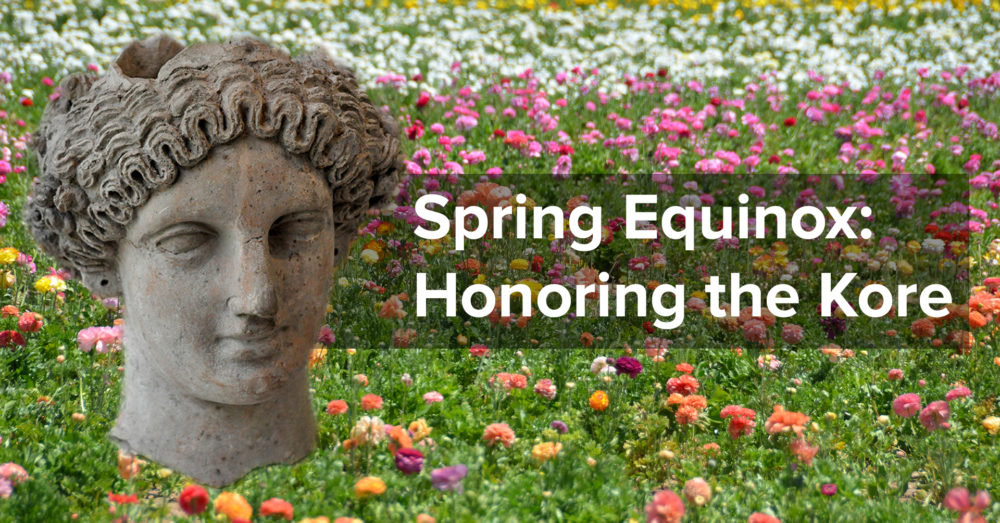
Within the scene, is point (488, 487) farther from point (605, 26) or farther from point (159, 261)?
point (605, 26)

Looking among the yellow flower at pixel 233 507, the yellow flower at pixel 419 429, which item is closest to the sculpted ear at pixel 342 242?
the yellow flower at pixel 419 429

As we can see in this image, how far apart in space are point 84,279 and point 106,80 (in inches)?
26.7

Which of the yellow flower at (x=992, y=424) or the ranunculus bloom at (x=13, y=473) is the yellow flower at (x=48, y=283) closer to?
the ranunculus bloom at (x=13, y=473)

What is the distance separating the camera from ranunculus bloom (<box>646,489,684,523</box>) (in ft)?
8.97

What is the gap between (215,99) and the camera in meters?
2.99

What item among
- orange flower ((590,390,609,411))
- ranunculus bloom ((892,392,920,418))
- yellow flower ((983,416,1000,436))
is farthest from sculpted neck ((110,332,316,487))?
yellow flower ((983,416,1000,436))

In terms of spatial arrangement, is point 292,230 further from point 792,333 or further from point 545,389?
point 792,333

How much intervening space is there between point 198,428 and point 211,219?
0.76 m

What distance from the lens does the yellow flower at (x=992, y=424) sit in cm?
394

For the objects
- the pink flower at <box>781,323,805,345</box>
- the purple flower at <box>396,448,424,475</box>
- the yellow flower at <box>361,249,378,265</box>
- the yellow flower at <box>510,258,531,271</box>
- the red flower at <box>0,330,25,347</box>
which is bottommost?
the purple flower at <box>396,448,424,475</box>

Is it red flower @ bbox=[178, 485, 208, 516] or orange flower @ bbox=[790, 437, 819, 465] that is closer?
red flower @ bbox=[178, 485, 208, 516]

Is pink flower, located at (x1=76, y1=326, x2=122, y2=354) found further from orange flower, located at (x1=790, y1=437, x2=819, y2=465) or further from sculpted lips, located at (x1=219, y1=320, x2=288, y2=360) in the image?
orange flower, located at (x1=790, y1=437, x2=819, y2=465)

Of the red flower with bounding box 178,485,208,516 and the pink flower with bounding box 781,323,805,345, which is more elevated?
the pink flower with bounding box 781,323,805,345

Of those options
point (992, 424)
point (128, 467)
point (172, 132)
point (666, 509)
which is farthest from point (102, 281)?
point (992, 424)
